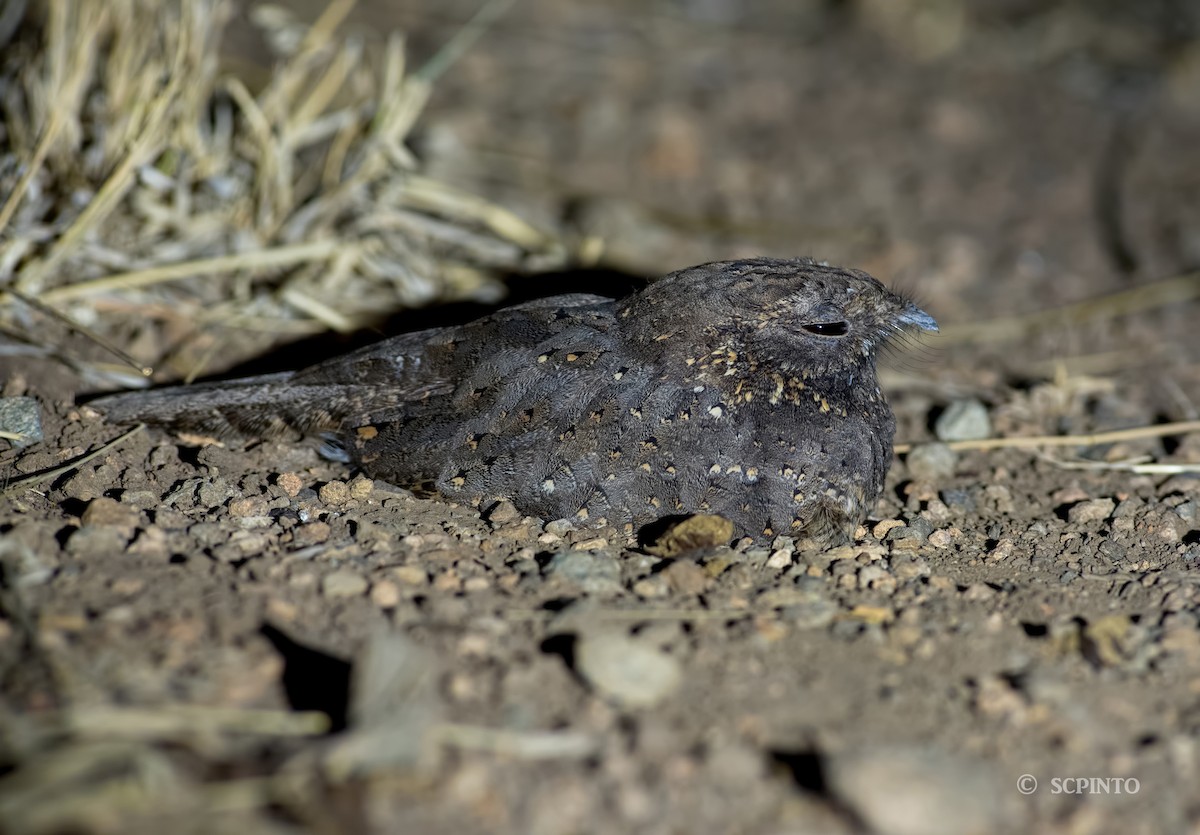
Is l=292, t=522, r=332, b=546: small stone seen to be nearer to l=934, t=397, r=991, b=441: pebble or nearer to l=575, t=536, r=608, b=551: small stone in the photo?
l=575, t=536, r=608, b=551: small stone

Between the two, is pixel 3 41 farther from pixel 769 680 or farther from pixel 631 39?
pixel 769 680

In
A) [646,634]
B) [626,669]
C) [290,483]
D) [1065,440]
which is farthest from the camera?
[1065,440]

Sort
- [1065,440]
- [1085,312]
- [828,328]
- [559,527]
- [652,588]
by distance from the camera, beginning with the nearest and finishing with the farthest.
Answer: [652,588]
[559,527]
[828,328]
[1065,440]
[1085,312]

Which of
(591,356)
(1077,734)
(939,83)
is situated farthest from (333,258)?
(939,83)

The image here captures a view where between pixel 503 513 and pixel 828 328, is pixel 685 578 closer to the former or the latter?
pixel 503 513

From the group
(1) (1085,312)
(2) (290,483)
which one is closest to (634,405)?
(2) (290,483)

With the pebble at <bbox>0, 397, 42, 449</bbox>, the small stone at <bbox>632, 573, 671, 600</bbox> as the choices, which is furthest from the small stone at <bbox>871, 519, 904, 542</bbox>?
the pebble at <bbox>0, 397, 42, 449</bbox>

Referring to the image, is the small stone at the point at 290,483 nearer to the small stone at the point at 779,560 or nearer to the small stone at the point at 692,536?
the small stone at the point at 692,536
